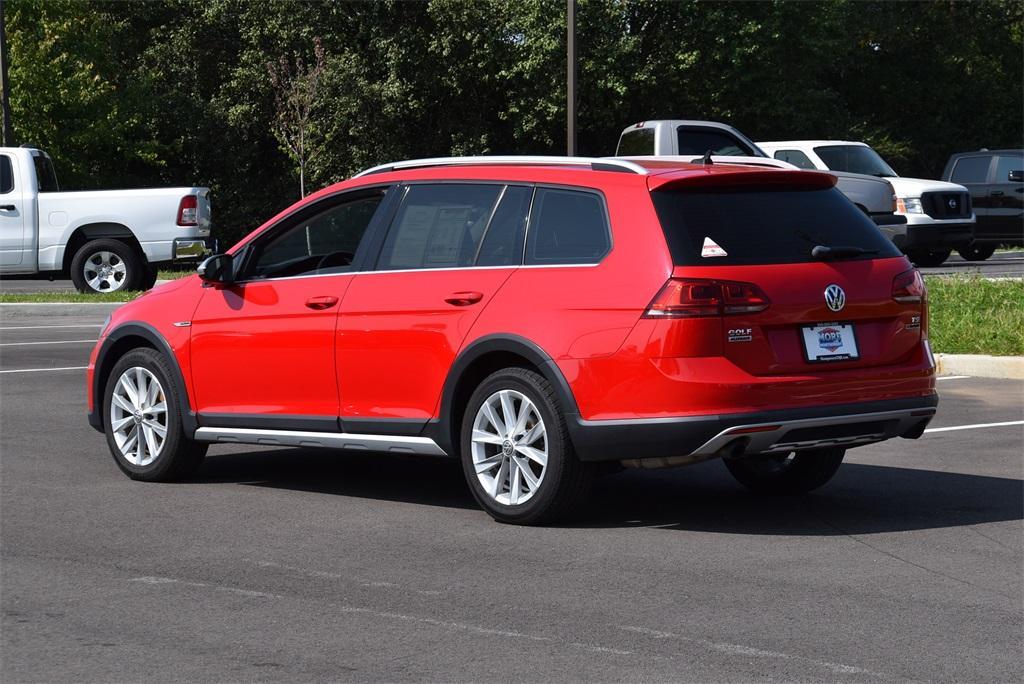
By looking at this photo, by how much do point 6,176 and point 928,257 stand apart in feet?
50.8

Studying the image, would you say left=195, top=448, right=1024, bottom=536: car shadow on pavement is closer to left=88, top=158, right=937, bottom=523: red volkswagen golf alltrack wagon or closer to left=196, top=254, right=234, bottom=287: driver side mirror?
left=88, top=158, right=937, bottom=523: red volkswagen golf alltrack wagon

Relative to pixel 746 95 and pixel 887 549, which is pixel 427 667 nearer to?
pixel 887 549

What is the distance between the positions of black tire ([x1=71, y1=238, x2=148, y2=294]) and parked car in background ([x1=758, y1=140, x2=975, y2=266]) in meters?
10.3

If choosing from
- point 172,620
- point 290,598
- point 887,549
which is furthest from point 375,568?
point 887,549

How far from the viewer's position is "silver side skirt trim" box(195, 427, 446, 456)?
26.2ft

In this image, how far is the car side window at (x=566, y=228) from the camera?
7488 millimetres

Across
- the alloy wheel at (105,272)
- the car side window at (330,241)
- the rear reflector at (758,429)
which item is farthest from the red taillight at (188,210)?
the rear reflector at (758,429)

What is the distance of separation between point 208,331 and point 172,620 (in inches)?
129

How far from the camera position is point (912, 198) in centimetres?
2617

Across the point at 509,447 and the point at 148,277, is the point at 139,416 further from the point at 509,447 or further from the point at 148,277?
the point at 148,277

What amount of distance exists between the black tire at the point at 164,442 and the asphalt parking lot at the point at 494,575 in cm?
12

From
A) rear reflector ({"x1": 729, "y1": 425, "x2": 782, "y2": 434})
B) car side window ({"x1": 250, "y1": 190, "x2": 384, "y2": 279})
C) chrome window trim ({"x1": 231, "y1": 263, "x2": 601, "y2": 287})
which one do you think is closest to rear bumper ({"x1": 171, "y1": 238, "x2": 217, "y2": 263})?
car side window ({"x1": 250, "y1": 190, "x2": 384, "y2": 279})

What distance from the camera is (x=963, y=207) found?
26.9 meters

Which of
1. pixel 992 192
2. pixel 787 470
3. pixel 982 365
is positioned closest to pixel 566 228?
pixel 787 470
